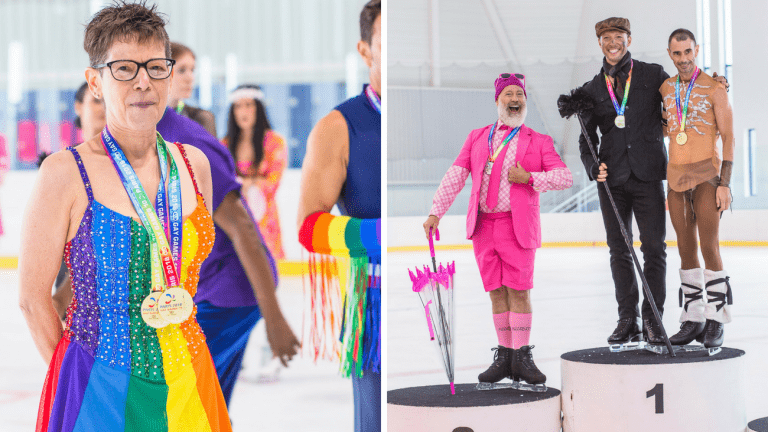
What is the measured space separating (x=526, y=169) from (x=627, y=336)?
777mm

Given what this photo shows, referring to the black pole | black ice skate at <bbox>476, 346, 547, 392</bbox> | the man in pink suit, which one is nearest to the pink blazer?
the man in pink suit

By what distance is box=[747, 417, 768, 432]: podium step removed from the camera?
8.28 ft

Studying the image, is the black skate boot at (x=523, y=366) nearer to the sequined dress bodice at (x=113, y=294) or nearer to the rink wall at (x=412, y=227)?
the sequined dress bodice at (x=113, y=294)

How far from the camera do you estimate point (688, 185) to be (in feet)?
9.32

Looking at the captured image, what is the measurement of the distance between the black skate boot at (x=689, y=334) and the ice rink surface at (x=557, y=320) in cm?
47

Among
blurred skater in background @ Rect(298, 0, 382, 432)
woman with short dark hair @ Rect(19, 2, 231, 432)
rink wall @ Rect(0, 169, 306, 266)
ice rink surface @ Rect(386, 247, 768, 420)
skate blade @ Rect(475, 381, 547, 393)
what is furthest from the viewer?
rink wall @ Rect(0, 169, 306, 266)

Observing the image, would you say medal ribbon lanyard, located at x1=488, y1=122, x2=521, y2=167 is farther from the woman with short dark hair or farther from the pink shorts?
the woman with short dark hair

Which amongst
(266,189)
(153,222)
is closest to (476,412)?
(153,222)

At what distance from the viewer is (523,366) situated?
8.62ft

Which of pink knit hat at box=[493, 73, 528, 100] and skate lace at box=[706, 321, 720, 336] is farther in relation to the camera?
skate lace at box=[706, 321, 720, 336]

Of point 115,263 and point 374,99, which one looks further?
point 374,99

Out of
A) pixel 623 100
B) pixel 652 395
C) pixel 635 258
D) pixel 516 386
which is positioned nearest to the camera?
pixel 652 395

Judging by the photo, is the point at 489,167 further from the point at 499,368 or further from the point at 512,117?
the point at 499,368

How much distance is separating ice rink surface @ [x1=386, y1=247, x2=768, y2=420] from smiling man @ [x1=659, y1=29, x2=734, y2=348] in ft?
1.71
